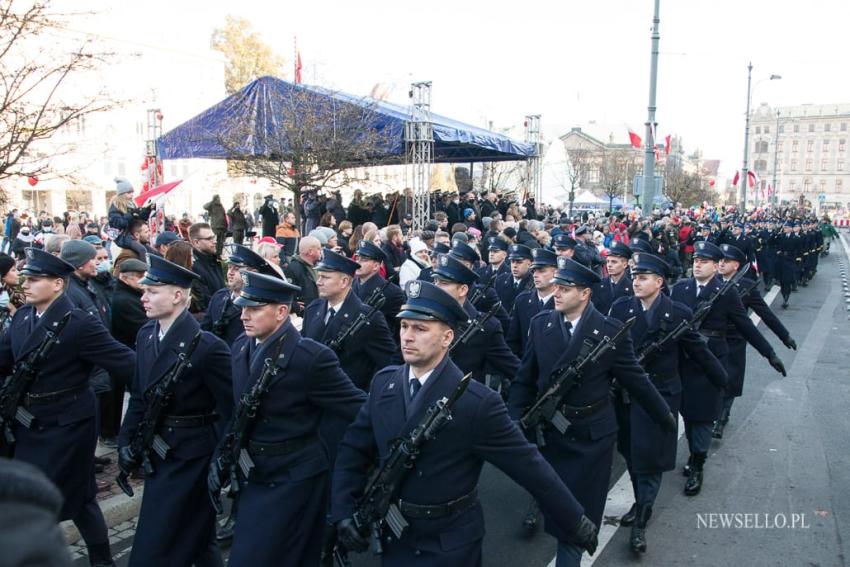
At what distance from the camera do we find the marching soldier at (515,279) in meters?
8.64

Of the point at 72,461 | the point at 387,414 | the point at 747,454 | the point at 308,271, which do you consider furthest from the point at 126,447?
the point at 747,454

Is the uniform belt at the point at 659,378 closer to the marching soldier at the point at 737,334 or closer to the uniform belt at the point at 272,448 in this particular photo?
the marching soldier at the point at 737,334

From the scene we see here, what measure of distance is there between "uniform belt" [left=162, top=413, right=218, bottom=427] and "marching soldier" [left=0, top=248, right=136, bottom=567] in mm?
592

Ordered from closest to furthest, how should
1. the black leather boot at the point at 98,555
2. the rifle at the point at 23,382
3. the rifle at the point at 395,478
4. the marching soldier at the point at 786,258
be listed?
the rifle at the point at 395,478
the rifle at the point at 23,382
the black leather boot at the point at 98,555
the marching soldier at the point at 786,258

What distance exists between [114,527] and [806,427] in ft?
24.5

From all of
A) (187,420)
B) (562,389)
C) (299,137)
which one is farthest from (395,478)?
(299,137)

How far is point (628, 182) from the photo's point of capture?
60.1 meters

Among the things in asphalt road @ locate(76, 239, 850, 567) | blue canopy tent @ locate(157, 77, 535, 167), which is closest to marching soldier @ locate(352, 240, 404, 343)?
asphalt road @ locate(76, 239, 850, 567)

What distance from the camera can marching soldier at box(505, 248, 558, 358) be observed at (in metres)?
6.92

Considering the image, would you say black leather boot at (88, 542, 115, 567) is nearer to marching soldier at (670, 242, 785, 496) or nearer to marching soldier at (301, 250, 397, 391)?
marching soldier at (301, 250, 397, 391)

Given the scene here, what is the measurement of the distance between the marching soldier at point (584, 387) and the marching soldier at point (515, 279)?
3506 mm

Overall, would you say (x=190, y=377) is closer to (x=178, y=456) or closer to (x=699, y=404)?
(x=178, y=456)

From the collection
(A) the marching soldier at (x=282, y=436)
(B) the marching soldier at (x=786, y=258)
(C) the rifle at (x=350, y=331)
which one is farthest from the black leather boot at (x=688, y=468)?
(B) the marching soldier at (x=786, y=258)

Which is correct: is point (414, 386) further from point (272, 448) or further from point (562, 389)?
point (562, 389)
